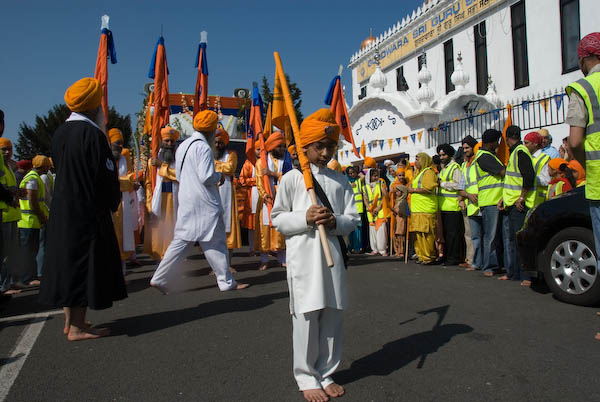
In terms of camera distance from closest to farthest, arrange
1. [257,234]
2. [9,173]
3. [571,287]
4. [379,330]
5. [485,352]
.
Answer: [485,352], [379,330], [571,287], [9,173], [257,234]

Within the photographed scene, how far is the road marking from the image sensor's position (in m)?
3.05

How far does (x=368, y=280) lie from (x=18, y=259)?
5.01m

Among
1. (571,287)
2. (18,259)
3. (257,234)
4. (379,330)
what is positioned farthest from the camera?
(257,234)

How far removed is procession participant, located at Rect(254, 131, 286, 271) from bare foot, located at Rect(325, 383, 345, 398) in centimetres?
439

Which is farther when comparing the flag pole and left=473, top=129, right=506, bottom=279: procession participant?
left=473, top=129, right=506, bottom=279: procession participant

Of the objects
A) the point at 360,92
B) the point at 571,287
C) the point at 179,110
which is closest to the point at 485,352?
the point at 571,287

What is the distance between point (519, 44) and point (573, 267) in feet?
44.3

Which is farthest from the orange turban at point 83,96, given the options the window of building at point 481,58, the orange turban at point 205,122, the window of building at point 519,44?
the window of building at point 481,58

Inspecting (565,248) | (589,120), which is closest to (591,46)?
(589,120)

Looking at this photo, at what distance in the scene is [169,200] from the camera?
7.39 meters

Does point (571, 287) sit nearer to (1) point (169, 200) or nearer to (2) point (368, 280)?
(2) point (368, 280)

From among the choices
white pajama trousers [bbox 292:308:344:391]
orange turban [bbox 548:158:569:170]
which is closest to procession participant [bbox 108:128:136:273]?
white pajama trousers [bbox 292:308:344:391]

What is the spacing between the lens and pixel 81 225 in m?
3.79

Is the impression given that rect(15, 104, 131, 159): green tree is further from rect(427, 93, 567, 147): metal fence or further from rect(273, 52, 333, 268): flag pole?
rect(273, 52, 333, 268): flag pole
